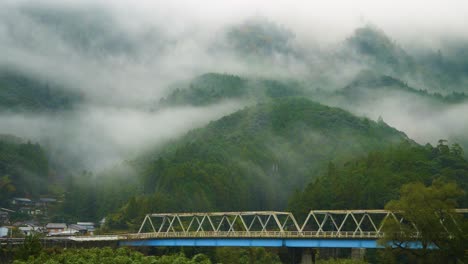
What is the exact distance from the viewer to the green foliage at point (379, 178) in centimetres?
13862

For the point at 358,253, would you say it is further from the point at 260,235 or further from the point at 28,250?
the point at 28,250

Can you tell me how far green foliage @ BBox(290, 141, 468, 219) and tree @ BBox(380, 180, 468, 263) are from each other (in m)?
46.8

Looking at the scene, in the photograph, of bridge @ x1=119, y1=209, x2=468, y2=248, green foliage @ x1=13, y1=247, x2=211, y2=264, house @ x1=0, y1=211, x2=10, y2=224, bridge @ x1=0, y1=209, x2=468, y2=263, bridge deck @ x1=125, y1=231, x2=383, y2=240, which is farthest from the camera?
house @ x1=0, y1=211, x2=10, y2=224

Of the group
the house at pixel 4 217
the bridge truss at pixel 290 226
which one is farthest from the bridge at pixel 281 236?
the house at pixel 4 217

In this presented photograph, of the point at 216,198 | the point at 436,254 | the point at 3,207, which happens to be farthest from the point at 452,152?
the point at 3,207

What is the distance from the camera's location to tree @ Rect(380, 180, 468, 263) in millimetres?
83812

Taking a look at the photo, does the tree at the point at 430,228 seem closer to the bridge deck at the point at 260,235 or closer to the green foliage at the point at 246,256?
the bridge deck at the point at 260,235

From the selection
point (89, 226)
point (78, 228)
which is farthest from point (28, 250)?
point (89, 226)

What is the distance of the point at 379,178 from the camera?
14225cm

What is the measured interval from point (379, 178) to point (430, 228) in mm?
58880

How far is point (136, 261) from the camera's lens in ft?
294

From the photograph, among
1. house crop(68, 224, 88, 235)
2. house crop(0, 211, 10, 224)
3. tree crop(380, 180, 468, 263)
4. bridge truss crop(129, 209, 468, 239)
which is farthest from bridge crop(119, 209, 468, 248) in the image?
house crop(0, 211, 10, 224)

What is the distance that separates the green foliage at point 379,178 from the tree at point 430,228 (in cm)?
4681

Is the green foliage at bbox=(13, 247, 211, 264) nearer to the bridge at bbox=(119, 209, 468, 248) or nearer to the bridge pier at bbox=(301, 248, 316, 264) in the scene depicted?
the bridge at bbox=(119, 209, 468, 248)
